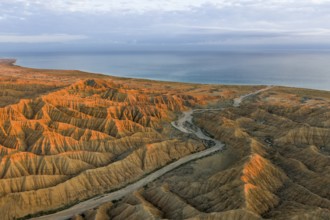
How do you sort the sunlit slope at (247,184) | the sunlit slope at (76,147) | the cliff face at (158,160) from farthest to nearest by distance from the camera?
the sunlit slope at (76,147) < the cliff face at (158,160) < the sunlit slope at (247,184)

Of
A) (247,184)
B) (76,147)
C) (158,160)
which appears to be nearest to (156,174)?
(158,160)

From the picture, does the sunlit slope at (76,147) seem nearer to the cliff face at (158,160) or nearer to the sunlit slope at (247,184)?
the cliff face at (158,160)

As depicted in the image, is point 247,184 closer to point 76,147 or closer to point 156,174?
point 156,174

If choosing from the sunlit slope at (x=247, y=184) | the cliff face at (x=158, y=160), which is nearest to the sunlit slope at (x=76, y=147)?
the cliff face at (x=158, y=160)

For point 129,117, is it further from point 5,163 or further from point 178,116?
point 5,163

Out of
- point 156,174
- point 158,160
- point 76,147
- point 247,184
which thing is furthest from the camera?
point 76,147

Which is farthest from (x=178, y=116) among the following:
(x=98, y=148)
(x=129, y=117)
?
(x=98, y=148)
